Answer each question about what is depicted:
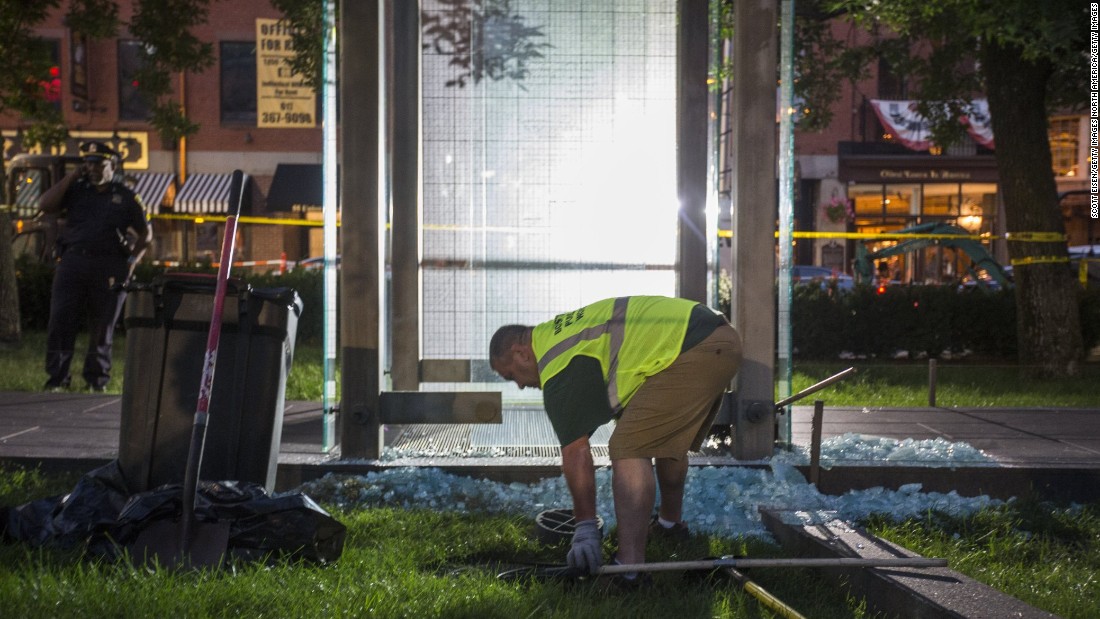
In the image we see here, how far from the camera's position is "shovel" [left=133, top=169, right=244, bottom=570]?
3.89 meters

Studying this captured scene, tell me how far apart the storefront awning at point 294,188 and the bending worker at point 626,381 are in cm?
2429

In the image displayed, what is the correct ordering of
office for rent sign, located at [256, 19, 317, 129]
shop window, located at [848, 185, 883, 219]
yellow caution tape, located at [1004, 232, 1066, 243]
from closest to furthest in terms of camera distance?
yellow caution tape, located at [1004, 232, 1066, 243] < office for rent sign, located at [256, 19, 317, 129] < shop window, located at [848, 185, 883, 219]

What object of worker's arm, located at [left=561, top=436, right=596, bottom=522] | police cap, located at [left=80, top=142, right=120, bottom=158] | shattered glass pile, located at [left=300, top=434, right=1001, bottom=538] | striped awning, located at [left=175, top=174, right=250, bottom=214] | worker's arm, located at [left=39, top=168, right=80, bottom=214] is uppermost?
striped awning, located at [left=175, top=174, right=250, bottom=214]

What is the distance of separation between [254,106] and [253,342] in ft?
83.9

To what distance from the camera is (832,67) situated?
1347 centimetres

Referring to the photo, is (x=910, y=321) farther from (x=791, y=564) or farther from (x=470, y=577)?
(x=470, y=577)

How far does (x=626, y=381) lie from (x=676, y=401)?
0.20m

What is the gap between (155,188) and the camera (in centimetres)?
2803

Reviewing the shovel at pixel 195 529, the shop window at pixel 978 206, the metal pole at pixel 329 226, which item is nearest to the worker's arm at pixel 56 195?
the metal pole at pixel 329 226

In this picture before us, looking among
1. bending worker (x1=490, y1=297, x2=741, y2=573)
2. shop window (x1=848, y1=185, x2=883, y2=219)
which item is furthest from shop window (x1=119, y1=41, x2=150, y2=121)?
bending worker (x1=490, y1=297, x2=741, y2=573)

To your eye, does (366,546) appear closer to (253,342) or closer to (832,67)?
(253,342)

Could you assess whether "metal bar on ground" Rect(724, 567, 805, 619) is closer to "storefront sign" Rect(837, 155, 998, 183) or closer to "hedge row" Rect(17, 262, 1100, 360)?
"hedge row" Rect(17, 262, 1100, 360)

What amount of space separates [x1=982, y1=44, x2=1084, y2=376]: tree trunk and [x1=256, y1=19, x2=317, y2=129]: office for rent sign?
11.3m

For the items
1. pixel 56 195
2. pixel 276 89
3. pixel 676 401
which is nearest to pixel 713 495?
pixel 676 401
